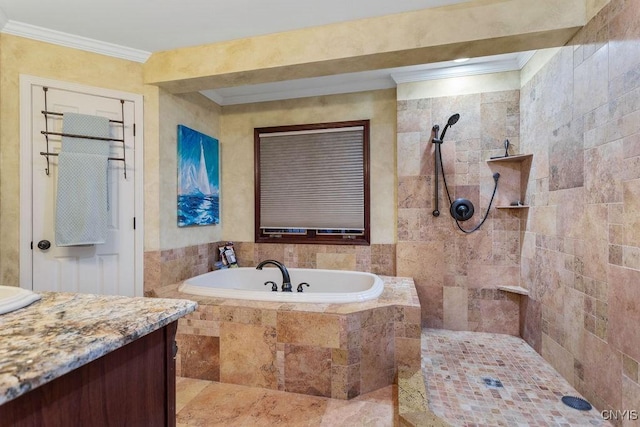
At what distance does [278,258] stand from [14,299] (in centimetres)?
247

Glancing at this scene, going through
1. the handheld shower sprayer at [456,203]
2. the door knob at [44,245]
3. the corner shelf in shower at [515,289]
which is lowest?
the corner shelf in shower at [515,289]

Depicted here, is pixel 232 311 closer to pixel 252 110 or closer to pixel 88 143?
pixel 88 143

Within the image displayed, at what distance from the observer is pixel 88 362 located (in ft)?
2.20

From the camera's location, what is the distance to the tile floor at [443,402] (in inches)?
63.7

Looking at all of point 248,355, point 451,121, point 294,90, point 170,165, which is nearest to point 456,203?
point 451,121

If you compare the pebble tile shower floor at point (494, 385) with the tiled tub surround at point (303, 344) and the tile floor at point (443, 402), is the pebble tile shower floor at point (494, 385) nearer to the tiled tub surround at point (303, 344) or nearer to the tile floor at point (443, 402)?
the tile floor at point (443, 402)

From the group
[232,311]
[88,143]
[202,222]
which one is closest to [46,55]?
[88,143]

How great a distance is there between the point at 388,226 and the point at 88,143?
2.61m

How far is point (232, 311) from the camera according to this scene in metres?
2.08

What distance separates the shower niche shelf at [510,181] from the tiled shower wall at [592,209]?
294 millimetres

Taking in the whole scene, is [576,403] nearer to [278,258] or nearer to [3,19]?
[278,258]

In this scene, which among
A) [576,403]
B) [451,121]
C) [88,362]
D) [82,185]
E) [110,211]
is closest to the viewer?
[88,362]

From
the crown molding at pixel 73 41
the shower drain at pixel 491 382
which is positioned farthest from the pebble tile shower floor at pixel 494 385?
the crown molding at pixel 73 41

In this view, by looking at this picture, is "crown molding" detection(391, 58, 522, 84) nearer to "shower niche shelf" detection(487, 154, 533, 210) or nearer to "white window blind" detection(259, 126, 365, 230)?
"white window blind" detection(259, 126, 365, 230)
